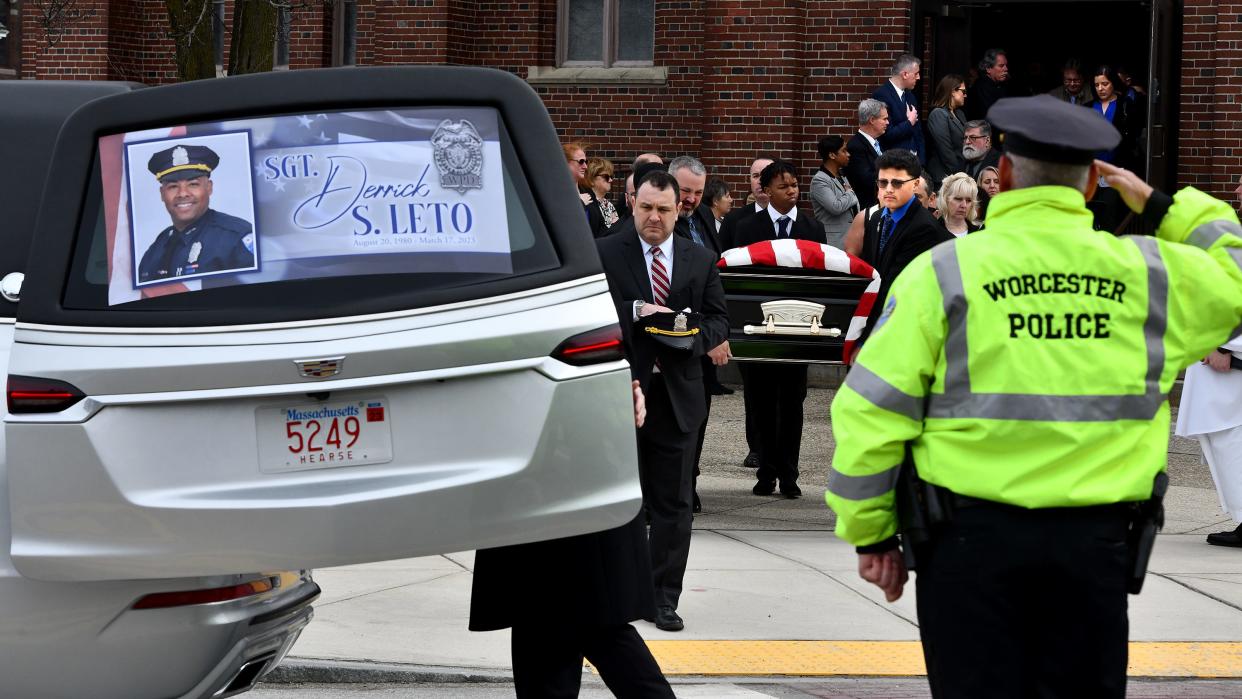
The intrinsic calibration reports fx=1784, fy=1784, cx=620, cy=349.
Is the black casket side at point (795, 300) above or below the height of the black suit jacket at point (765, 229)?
below

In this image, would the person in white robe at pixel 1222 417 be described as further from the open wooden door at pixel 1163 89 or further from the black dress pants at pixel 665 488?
the open wooden door at pixel 1163 89

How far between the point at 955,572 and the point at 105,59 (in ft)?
57.6

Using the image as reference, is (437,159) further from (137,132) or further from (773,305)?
(773,305)

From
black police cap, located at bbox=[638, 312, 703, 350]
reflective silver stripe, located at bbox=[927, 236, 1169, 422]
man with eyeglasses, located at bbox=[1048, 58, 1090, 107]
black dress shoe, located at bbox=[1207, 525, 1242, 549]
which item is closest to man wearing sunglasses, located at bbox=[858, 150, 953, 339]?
black police cap, located at bbox=[638, 312, 703, 350]

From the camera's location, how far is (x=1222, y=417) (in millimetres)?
9203

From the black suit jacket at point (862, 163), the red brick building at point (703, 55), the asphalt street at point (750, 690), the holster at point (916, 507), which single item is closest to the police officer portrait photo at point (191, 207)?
the holster at point (916, 507)

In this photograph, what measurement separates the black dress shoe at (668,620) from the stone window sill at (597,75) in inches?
443

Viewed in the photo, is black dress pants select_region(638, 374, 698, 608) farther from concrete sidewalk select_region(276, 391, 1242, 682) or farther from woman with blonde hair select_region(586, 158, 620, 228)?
woman with blonde hair select_region(586, 158, 620, 228)

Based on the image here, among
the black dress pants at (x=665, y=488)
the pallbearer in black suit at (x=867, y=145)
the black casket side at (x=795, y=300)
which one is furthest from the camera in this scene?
the pallbearer in black suit at (x=867, y=145)

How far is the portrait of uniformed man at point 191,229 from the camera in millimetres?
4383

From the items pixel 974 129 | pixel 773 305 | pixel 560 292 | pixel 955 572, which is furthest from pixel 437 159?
pixel 974 129

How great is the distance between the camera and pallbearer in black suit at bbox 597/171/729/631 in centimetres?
732

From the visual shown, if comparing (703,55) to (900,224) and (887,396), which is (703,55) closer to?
(900,224)

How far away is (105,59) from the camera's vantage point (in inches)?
775
